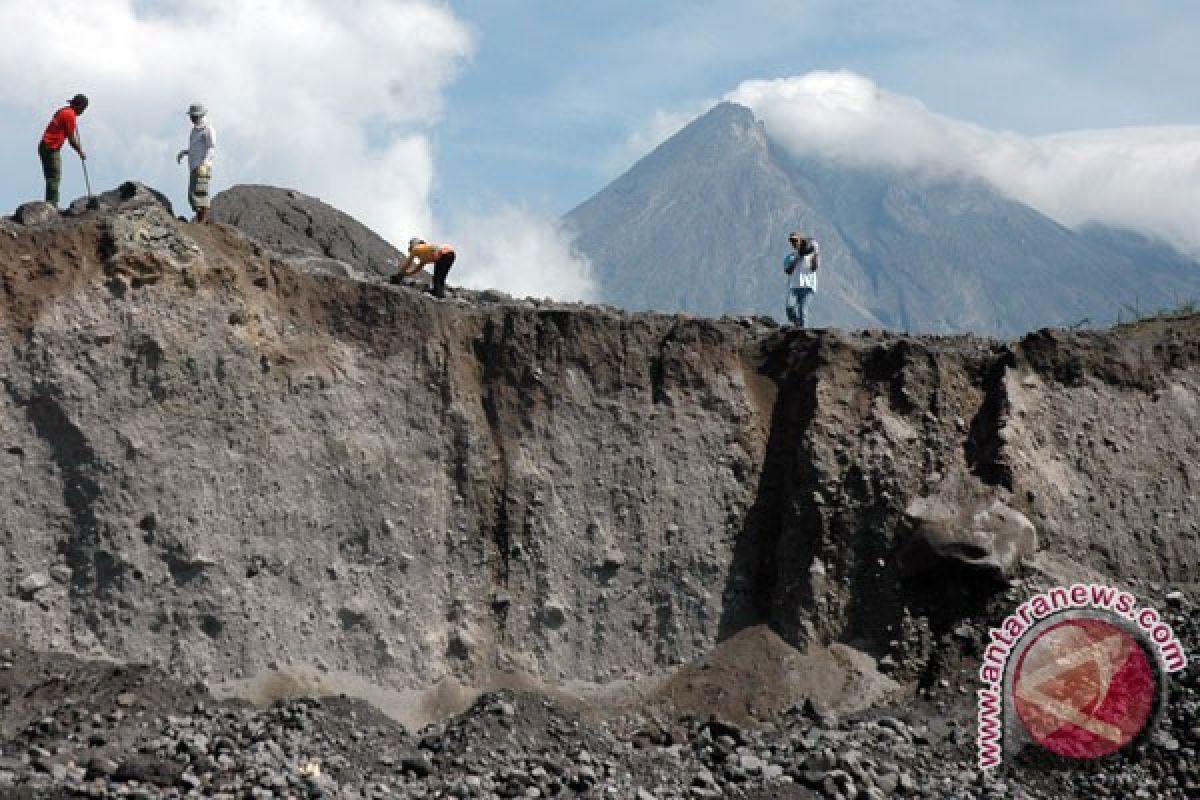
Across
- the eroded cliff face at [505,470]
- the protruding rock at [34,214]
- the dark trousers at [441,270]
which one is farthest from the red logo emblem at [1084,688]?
the protruding rock at [34,214]

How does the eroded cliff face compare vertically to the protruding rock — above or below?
below

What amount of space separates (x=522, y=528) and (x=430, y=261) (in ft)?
11.2

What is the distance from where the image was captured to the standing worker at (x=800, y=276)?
2092cm

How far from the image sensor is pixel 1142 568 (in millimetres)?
19375

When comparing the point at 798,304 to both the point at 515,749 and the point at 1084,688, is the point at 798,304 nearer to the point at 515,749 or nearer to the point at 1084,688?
the point at 1084,688

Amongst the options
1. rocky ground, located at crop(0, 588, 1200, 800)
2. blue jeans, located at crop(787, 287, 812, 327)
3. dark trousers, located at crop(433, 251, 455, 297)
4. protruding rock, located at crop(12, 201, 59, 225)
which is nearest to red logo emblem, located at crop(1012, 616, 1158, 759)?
rocky ground, located at crop(0, 588, 1200, 800)

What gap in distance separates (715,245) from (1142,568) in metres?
57.5

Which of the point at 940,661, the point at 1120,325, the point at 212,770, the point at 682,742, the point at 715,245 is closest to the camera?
the point at 212,770

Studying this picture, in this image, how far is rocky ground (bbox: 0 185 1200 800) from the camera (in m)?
15.5

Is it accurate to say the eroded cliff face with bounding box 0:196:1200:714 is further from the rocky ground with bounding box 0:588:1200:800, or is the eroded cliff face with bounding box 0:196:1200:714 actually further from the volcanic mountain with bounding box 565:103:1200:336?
the volcanic mountain with bounding box 565:103:1200:336

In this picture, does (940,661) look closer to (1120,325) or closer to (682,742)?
(682,742)

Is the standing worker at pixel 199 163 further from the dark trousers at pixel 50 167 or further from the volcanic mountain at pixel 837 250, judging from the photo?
the volcanic mountain at pixel 837 250

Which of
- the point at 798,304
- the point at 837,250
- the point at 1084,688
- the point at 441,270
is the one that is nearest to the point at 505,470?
the point at 441,270

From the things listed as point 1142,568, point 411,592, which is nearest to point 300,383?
point 411,592
